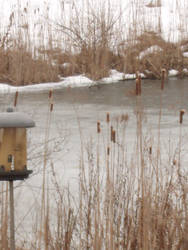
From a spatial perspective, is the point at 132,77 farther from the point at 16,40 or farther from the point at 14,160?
the point at 14,160

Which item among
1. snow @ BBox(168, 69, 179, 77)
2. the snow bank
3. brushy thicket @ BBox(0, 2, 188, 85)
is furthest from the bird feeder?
snow @ BBox(168, 69, 179, 77)

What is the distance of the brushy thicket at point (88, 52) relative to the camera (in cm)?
834

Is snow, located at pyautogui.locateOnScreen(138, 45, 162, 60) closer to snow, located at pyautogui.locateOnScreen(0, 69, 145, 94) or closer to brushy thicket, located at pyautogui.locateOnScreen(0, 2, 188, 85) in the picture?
brushy thicket, located at pyautogui.locateOnScreen(0, 2, 188, 85)

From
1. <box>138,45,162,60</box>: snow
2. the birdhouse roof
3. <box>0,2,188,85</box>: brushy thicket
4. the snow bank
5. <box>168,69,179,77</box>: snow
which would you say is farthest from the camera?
<box>168,69,179,77</box>: snow

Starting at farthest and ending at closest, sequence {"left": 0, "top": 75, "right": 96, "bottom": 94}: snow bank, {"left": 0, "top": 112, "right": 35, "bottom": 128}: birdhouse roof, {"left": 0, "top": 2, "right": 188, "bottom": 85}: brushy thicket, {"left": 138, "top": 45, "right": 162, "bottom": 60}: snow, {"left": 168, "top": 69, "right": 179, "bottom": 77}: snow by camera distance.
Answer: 1. {"left": 168, "top": 69, "right": 179, "bottom": 77}: snow
2. {"left": 138, "top": 45, "right": 162, "bottom": 60}: snow
3. {"left": 0, "top": 2, "right": 188, "bottom": 85}: brushy thicket
4. {"left": 0, "top": 75, "right": 96, "bottom": 94}: snow bank
5. {"left": 0, "top": 112, "right": 35, "bottom": 128}: birdhouse roof

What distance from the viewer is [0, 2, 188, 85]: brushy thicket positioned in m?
8.34

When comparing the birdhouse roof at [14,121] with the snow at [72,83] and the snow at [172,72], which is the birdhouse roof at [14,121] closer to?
the snow at [72,83]

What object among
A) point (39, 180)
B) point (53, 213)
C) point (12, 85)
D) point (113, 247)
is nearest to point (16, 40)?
point (12, 85)

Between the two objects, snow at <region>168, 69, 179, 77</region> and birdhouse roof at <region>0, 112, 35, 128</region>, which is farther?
snow at <region>168, 69, 179, 77</region>

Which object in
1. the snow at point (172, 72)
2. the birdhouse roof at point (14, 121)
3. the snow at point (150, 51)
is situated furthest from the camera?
the snow at point (172, 72)

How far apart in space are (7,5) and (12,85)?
22.7 ft

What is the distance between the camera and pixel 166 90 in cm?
768

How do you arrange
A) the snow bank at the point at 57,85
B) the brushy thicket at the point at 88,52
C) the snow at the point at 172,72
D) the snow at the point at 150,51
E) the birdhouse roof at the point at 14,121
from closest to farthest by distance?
1. the birdhouse roof at the point at 14,121
2. the snow bank at the point at 57,85
3. the brushy thicket at the point at 88,52
4. the snow at the point at 150,51
5. the snow at the point at 172,72

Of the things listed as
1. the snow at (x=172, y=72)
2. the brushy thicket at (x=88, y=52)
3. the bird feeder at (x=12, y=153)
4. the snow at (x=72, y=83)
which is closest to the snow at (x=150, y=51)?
the brushy thicket at (x=88, y=52)
